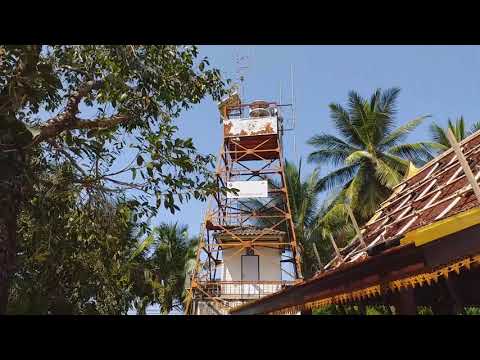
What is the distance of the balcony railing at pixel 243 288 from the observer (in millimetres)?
15484

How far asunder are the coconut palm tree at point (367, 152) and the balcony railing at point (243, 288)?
4.75 metres

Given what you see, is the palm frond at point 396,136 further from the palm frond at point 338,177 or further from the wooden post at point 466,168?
the wooden post at point 466,168

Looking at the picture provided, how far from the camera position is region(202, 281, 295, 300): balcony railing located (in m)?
15.5

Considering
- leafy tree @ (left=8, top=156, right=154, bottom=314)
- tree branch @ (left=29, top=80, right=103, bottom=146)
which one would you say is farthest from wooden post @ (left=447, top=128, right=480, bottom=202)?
tree branch @ (left=29, top=80, right=103, bottom=146)

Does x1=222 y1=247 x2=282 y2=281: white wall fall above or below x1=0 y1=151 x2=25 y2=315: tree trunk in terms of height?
above

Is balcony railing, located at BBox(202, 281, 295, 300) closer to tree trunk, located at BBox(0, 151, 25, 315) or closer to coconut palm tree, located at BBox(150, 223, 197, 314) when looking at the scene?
coconut palm tree, located at BBox(150, 223, 197, 314)

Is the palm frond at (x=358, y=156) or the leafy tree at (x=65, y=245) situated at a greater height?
the palm frond at (x=358, y=156)

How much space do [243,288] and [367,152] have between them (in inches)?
324

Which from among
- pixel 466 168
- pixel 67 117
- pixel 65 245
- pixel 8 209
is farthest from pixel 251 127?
pixel 466 168

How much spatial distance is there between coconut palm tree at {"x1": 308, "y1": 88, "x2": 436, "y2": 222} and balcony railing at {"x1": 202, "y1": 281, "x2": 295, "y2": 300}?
4.75 meters

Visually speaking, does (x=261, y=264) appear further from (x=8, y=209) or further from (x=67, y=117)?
(x=8, y=209)

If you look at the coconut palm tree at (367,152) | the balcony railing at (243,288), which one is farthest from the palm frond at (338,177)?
the balcony railing at (243,288)
